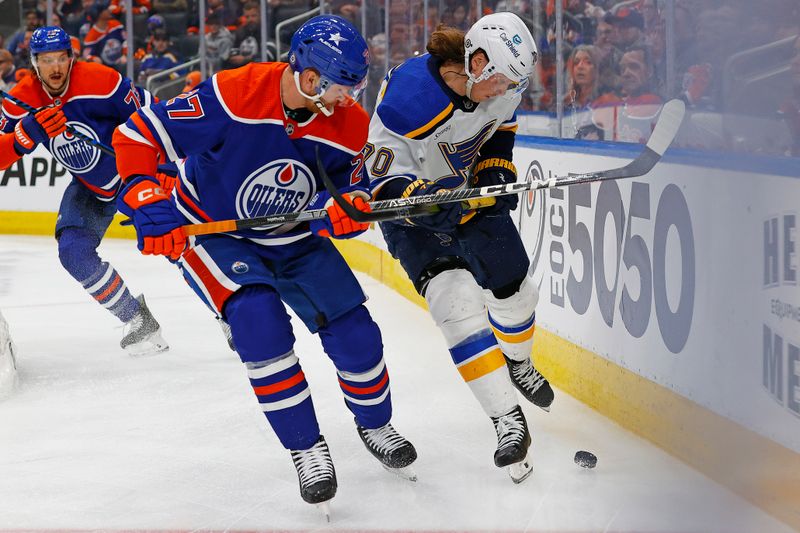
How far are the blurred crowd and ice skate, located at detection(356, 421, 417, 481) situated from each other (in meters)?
0.99

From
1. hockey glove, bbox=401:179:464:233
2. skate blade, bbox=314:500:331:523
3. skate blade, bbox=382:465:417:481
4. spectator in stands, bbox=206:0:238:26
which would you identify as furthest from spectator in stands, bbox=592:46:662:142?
spectator in stands, bbox=206:0:238:26

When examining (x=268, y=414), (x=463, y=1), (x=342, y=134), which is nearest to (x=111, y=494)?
(x=268, y=414)


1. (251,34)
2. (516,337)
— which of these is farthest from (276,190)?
(251,34)

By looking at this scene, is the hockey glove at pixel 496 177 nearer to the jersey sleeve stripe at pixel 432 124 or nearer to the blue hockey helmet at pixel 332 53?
the jersey sleeve stripe at pixel 432 124

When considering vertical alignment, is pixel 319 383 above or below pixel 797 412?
below

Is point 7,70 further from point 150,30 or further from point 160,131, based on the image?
point 160,131

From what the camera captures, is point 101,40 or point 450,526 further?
point 101,40

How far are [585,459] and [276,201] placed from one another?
0.96 m

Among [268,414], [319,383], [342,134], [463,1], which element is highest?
[463,1]

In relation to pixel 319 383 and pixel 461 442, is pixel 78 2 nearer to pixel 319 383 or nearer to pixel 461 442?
pixel 319 383

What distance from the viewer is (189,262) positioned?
7.47ft

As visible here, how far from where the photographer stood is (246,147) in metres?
2.19

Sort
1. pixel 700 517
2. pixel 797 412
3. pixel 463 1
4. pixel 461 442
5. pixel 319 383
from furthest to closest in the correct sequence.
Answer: pixel 463 1 → pixel 319 383 → pixel 461 442 → pixel 797 412 → pixel 700 517

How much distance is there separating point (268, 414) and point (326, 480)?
186 mm
